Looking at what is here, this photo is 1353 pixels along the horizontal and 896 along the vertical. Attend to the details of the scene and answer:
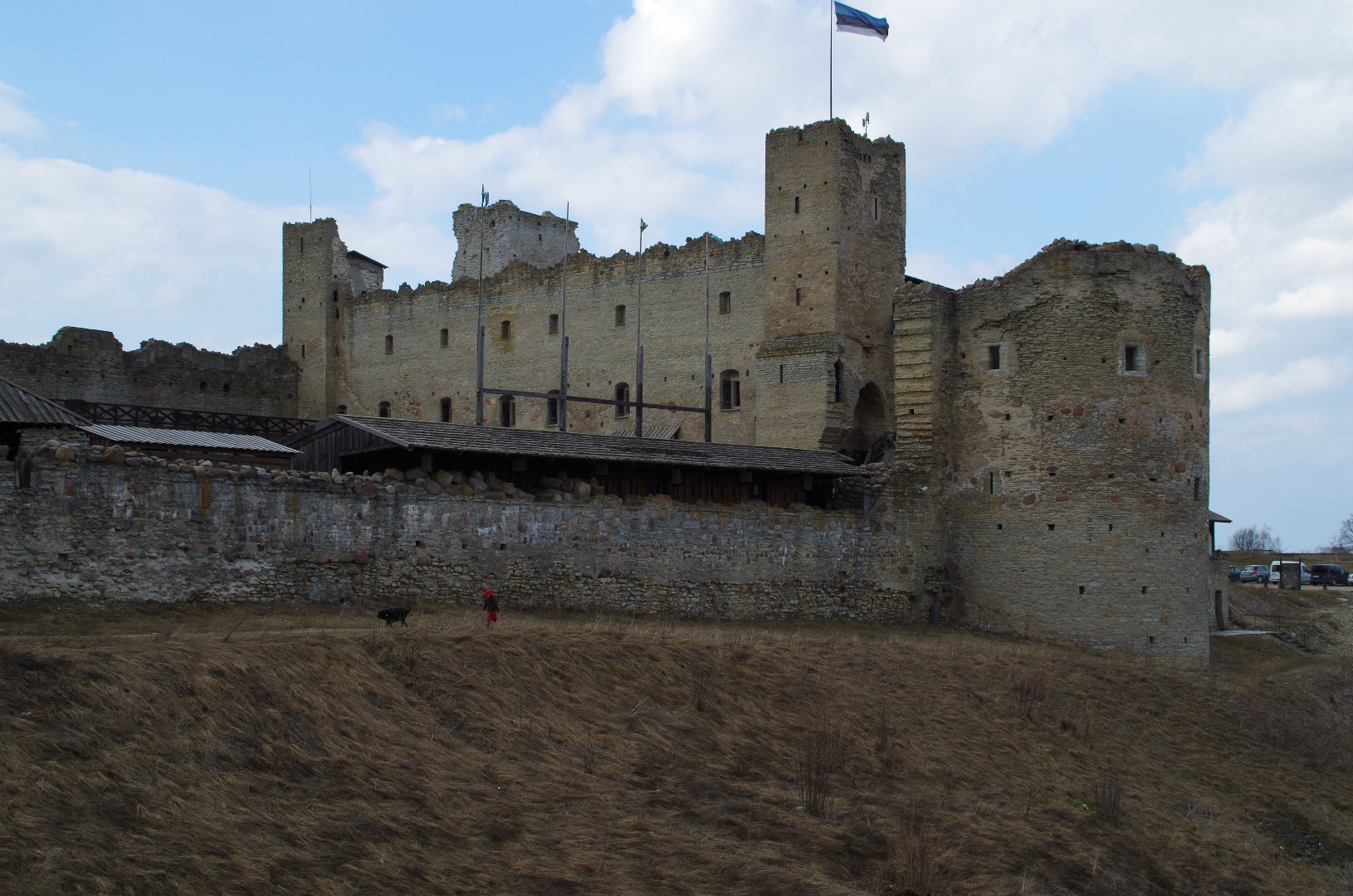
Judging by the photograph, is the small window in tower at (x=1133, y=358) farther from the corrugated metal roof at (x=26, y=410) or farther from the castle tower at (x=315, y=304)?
the castle tower at (x=315, y=304)

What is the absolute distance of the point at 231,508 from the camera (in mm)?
18922

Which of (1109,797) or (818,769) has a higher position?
(818,769)

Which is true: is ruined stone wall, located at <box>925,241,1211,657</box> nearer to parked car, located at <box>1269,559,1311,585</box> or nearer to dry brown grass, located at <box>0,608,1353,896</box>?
dry brown grass, located at <box>0,608,1353,896</box>

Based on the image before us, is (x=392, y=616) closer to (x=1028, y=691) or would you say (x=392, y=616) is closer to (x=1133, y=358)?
(x=1028, y=691)

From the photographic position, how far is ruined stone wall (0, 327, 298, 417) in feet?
127

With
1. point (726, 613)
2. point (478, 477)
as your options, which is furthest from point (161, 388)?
point (726, 613)

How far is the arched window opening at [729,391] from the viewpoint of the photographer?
34.8 m

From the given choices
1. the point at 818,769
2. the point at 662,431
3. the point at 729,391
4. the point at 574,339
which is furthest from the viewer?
the point at 574,339

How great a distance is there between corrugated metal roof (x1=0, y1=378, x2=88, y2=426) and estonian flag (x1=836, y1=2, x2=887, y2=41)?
2104 cm

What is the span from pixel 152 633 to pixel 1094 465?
19.1 m

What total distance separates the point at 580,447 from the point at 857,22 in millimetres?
14800

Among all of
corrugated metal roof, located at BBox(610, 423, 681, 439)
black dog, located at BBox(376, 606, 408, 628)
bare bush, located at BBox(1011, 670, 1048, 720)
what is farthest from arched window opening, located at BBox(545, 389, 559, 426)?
black dog, located at BBox(376, 606, 408, 628)

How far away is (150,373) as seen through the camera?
40.6m

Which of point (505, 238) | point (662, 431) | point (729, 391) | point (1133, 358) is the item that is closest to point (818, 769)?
point (1133, 358)
